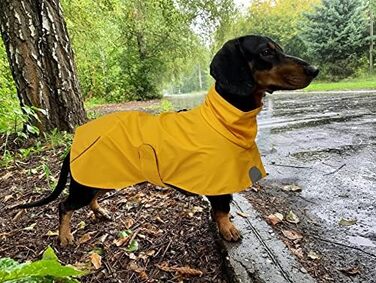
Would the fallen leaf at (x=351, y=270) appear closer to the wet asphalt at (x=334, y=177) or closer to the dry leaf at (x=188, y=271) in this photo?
the wet asphalt at (x=334, y=177)

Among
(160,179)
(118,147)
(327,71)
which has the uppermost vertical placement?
(118,147)

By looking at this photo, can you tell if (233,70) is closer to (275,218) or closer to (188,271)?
(275,218)

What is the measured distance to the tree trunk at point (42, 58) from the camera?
14.2 ft

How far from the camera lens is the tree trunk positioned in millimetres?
4316

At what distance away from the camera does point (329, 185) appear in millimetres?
3332

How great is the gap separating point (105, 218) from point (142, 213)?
10.8 inches

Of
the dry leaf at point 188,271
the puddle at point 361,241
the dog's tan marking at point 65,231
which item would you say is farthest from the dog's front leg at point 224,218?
the dog's tan marking at point 65,231

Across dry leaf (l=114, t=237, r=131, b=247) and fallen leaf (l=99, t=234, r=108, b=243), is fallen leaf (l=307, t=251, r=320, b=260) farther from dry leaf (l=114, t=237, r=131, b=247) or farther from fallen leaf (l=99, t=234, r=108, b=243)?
fallen leaf (l=99, t=234, r=108, b=243)

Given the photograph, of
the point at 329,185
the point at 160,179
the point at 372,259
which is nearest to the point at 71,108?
the point at 160,179

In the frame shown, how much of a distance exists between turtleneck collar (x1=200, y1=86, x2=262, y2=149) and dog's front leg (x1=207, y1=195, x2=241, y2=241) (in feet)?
1.21

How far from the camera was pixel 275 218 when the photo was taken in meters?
2.64

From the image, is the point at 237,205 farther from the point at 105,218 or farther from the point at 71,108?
the point at 71,108

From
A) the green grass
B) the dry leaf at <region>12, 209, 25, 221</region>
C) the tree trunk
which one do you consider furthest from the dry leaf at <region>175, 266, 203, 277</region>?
the green grass

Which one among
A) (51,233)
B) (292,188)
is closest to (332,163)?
(292,188)
